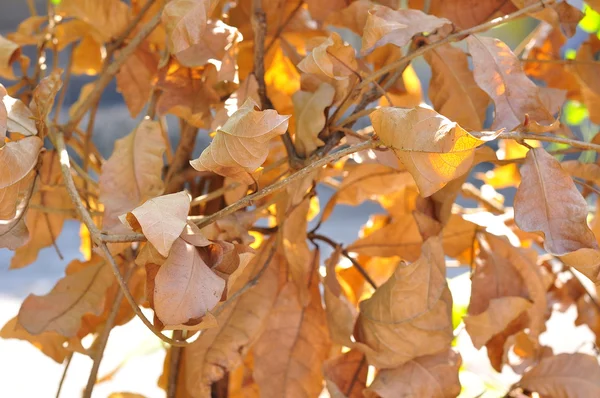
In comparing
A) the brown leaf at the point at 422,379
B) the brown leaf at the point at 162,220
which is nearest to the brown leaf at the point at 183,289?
the brown leaf at the point at 162,220

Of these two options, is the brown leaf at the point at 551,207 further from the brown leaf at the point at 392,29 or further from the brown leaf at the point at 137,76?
the brown leaf at the point at 137,76

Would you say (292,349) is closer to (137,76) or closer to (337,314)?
(337,314)

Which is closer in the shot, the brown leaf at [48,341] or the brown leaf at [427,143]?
the brown leaf at [427,143]

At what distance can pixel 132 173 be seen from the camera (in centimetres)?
22

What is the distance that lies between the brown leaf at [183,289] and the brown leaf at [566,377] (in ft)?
0.59

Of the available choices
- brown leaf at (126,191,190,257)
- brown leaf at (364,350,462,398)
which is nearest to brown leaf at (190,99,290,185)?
brown leaf at (126,191,190,257)

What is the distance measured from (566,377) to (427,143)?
17 cm

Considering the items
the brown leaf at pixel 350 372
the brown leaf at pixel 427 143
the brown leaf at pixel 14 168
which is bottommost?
the brown leaf at pixel 350 372

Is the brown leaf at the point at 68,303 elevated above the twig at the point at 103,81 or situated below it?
below

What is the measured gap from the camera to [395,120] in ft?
0.55

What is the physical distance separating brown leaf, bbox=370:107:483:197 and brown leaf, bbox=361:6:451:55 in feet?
0.13

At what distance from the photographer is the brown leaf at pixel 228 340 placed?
0.25 metres

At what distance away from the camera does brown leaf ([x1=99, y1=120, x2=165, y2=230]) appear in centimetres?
22

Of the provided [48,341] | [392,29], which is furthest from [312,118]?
[48,341]
